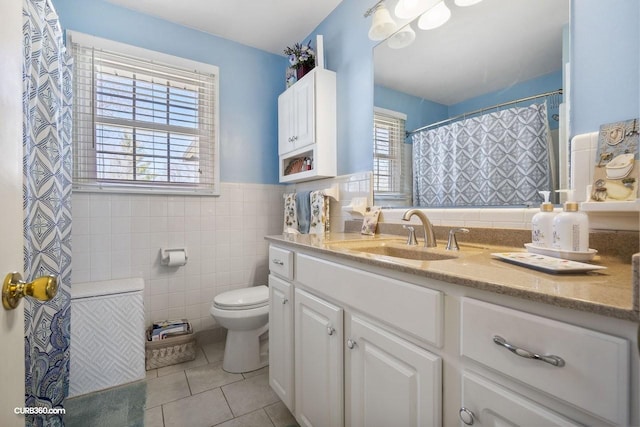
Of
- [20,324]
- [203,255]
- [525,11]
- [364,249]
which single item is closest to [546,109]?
[525,11]

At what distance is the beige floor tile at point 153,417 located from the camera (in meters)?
1.44

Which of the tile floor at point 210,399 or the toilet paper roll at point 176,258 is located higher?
the toilet paper roll at point 176,258

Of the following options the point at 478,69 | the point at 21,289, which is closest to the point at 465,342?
the point at 21,289

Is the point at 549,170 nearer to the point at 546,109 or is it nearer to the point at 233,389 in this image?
the point at 546,109

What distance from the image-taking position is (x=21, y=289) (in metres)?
0.51

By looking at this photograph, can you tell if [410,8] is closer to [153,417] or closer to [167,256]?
[167,256]

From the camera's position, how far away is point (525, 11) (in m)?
1.12

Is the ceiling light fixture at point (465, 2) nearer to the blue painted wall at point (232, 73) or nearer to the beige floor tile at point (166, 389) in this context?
the blue painted wall at point (232, 73)

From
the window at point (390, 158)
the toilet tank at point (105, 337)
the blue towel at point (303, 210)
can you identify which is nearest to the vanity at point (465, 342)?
the window at point (390, 158)

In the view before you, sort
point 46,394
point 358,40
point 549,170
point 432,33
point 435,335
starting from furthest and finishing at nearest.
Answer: point 358,40 < point 432,33 < point 46,394 < point 549,170 < point 435,335

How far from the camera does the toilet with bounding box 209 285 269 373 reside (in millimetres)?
1869

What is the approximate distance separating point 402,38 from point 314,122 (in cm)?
74

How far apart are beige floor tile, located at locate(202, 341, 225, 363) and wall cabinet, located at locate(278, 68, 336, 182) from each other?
4.80 feet

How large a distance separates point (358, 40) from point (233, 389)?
233 centimetres
